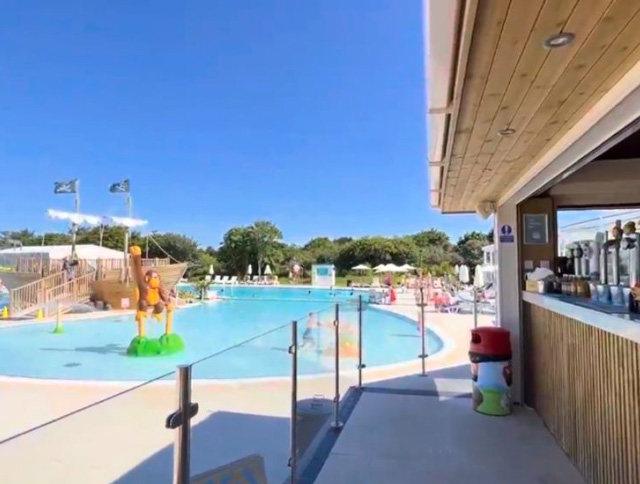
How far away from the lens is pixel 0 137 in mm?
26969

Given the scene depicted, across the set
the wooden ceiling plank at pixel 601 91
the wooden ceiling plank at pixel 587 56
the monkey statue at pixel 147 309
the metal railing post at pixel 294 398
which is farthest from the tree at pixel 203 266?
the wooden ceiling plank at pixel 587 56

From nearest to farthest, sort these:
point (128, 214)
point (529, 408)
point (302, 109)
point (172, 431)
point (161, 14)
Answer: point (172, 431) < point (529, 408) < point (161, 14) < point (128, 214) < point (302, 109)

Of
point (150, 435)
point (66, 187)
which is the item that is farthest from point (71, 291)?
point (150, 435)

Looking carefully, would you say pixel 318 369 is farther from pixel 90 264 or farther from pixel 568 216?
pixel 90 264

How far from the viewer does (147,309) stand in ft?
32.1

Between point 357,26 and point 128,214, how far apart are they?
13144mm

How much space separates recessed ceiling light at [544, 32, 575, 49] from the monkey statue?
8.74m

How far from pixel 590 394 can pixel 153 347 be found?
309 inches

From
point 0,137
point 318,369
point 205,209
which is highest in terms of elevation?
point 0,137

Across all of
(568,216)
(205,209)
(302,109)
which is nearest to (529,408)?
(568,216)

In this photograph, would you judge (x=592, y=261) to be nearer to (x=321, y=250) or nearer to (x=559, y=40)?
(x=559, y=40)

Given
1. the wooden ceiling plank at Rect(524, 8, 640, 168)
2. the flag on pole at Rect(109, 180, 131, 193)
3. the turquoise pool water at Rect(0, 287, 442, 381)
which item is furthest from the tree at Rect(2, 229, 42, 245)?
the wooden ceiling plank at Rect(524, 8, 640, 168)

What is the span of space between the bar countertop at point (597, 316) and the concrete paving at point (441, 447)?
105cm

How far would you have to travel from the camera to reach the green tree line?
3434 cm
